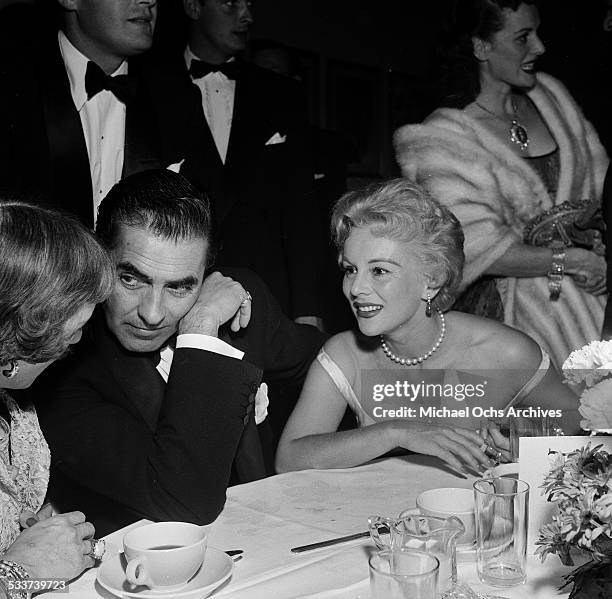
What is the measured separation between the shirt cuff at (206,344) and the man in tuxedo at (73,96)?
55 cm

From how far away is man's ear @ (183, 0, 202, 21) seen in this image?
233 cm

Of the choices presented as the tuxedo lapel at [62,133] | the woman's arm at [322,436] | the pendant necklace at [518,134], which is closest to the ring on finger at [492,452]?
the woman's arm at [322,436]

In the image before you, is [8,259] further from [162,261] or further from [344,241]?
[344,241]

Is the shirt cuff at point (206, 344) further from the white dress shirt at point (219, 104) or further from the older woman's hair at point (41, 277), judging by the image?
the white dress shirt at point (219, 104)

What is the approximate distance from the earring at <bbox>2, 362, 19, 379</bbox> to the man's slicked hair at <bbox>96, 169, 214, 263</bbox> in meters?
0.49

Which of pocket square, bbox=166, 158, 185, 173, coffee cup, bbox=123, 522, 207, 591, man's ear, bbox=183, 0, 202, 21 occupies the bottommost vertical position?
coffee cup, bbox=123, 522, 207, 591

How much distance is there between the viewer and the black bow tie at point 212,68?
2375 mm

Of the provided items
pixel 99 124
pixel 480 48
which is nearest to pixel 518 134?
pixel 480 48

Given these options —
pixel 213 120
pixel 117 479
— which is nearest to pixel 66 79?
pixel 213 120

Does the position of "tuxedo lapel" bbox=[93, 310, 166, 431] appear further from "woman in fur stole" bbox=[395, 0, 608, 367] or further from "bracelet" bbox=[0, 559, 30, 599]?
"woman in fur stole" bbox=[395, 0, 608, 367]

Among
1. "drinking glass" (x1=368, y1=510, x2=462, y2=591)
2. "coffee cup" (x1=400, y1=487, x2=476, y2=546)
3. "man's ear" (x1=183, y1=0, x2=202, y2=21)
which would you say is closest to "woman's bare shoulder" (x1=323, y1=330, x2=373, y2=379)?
"coffee cup" (x1=400, y1=487, x2=476, y2=546)

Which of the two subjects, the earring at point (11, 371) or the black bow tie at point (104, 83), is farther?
the black bow tie at point (104, 83)

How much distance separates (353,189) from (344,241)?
0.18 metres

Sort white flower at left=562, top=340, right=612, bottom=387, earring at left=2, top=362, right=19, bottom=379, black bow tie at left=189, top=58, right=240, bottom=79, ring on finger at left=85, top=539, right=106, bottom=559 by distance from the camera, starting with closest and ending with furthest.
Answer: white flower at left=562, top=340, right=612, bottom=387
ring on finger at left=85, top=539, right=106, bottom=559
earring at left=2, top=362, right=19, bottom=379
black bow tie at left=189, top=58, right=240, bottom=79
